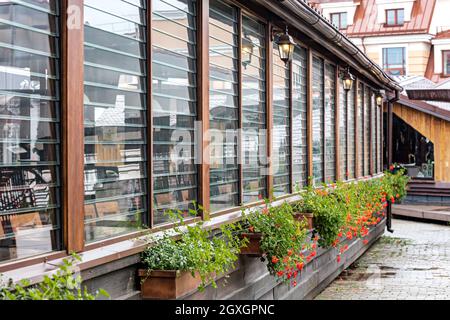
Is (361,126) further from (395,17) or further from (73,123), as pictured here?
(395,17)

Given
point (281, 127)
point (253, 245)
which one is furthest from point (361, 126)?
point (253, 245)

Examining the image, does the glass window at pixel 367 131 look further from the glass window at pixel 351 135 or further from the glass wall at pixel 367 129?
the glass window at pixel 351 135

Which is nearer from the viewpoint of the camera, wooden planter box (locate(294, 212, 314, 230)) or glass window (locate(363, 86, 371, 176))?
wooden planter box (locate(294, 212, 314, 230))

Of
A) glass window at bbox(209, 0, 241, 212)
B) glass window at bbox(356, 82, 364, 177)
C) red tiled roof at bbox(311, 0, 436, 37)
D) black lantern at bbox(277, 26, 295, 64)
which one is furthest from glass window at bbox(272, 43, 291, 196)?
red tiled roof at bbox(311, 0, 436, 37)

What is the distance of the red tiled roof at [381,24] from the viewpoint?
3319 cm

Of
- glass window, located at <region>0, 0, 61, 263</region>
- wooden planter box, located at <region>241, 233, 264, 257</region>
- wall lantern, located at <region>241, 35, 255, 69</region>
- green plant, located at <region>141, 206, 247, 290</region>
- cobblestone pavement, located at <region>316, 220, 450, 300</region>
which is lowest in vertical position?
cobblestone pavement, located at <region>316, 220, 450, 300</region>

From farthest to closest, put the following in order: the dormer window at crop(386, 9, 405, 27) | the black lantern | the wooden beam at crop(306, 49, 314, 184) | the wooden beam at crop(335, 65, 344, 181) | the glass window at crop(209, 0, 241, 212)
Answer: the dormer window at crop(386, 9, 405, 27), the wooden beam at crop(335, 65, 344, 181), the wooden beam at crop(306, 49, 314, 184), the black lantern, the glass window at crop(209, 0, 241, 212)

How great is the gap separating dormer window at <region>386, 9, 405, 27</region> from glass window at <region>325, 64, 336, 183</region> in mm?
22819

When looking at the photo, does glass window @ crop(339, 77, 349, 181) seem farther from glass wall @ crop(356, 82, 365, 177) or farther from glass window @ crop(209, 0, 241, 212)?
glass window @ crop(209, 0, 241, 212)

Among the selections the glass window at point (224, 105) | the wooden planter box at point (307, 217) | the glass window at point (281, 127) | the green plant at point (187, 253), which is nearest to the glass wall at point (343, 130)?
the glass window at point (281, 127)

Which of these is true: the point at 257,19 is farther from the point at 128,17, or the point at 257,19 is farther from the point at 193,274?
the point at 193,274

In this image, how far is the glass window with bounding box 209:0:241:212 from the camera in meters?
6.59
